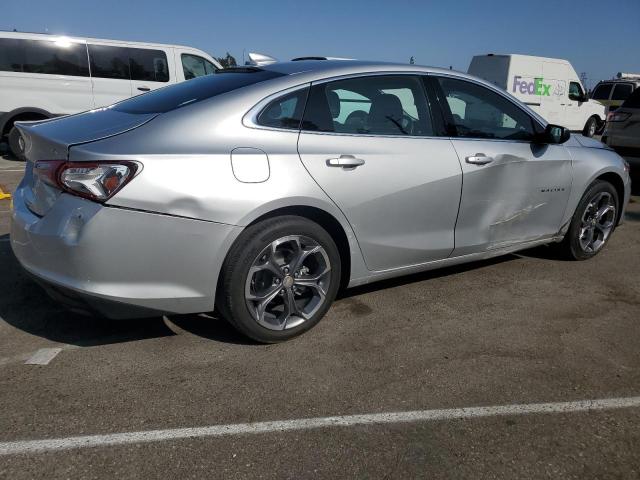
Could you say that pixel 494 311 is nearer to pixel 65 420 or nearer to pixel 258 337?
pixel 258 337

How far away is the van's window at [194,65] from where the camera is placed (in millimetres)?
11641

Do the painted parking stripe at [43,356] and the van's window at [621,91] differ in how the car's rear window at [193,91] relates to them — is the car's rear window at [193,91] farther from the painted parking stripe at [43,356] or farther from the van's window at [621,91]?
the van's window at [621,91]

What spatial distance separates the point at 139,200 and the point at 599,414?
93.9 inches

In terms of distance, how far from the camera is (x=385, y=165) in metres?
3.30

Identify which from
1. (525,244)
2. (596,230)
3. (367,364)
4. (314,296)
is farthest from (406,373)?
(596,230)

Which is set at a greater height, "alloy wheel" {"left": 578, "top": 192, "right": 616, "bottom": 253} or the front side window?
the front side window

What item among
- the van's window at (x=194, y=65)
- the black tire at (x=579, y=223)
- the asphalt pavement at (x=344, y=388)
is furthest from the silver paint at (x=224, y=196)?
the van's window at (x=194, y=65)

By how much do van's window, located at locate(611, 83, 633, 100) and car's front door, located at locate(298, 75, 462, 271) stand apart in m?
19.5

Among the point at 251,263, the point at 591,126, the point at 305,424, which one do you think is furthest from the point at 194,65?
the point at 591,126

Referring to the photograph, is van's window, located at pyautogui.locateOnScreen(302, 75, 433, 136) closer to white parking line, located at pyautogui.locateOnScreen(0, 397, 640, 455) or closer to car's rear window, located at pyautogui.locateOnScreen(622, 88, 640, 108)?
white parking line, located at pyautogui.locateOnScreen(0, 397, 640, 455)

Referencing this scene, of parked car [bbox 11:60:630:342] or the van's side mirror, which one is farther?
the van's side mirror

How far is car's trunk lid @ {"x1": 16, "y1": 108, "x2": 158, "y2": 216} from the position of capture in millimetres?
2709

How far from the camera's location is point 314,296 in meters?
3.29

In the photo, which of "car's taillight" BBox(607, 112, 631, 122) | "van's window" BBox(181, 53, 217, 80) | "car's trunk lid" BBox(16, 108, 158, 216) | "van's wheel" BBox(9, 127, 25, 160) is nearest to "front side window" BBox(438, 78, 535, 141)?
"car's trunk lid" BBox(16, 108, 158, 216)
